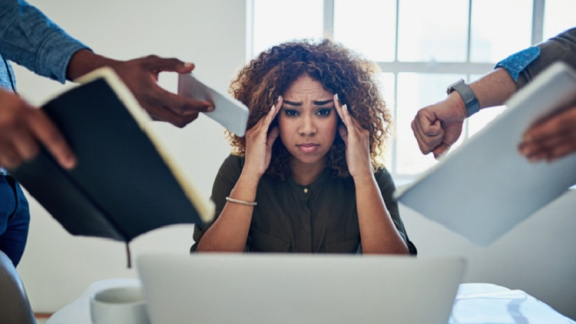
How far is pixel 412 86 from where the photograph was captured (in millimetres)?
3035

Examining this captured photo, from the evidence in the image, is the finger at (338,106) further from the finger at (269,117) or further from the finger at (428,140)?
the finger at (428,140)

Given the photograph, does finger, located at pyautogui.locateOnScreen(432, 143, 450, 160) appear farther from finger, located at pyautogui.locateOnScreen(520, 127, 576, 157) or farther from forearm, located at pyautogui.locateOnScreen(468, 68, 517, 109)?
finger, located at pyautogui.locateOnScreen(520, 127, 576, 157)

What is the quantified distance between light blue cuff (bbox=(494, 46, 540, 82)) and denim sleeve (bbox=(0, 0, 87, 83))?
96 cm

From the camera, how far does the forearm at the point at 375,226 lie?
1.44 meters

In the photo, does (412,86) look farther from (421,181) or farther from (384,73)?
(421,181)

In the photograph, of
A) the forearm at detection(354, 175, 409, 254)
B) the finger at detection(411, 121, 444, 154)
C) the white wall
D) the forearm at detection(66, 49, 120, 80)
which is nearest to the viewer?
the forearm at detection(66, 49, 120, 80)

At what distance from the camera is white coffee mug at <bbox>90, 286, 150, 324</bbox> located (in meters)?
0.71

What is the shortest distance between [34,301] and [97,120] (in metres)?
2.73

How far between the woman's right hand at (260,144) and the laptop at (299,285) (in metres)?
0.89

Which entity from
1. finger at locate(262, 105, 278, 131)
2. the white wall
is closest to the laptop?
finger at locate(262, 105, 278, 131)

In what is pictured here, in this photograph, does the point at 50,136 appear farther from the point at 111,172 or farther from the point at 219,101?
the point at 219,101

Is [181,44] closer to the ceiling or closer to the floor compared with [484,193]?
closer to the ceiling

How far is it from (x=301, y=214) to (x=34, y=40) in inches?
35.6

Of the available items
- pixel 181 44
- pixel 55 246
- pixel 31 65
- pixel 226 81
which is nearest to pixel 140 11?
pixel 181 44
